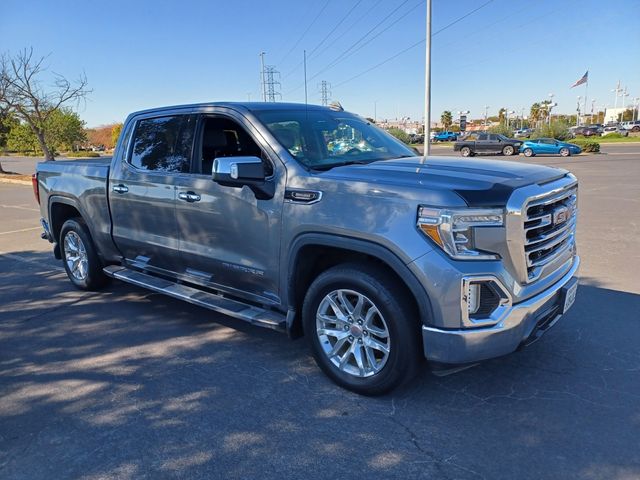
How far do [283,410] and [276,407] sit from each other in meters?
0.06

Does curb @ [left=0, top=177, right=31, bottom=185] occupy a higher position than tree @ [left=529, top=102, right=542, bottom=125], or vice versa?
tree @ [left=529, top=102, right=542, bottom=125]

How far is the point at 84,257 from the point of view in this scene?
5.98 m

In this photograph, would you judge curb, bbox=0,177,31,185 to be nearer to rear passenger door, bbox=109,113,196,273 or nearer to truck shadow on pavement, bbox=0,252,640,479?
rear passenger door, bbox=109,113,196,273

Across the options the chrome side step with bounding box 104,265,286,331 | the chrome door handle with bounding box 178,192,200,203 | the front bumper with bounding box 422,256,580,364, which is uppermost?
the chrome door handle with bounding box 178,192,200,203

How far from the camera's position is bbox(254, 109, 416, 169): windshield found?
3.93 metres

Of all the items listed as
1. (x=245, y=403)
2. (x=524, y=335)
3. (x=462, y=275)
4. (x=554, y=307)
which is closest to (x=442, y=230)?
(x=462, y=275)

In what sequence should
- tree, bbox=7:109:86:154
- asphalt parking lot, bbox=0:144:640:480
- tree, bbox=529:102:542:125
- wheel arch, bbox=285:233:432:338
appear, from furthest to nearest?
tree, bbox=529:102:542:125 < tree, bbox=7:109:86:154 < wheel arch, bbox=285:233:432:338 < asphalt parking lot, bbox=0:144:640:480

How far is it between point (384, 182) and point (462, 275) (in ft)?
2.46

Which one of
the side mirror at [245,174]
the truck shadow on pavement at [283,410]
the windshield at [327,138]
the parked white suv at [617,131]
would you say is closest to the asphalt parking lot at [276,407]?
the truck shadow on pavement at [283,410]

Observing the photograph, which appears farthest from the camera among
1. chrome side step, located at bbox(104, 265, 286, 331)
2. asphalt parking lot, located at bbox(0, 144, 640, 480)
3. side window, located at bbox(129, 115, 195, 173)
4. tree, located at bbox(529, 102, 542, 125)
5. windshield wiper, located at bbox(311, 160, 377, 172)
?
tree, located at bbox(529, 102, 542, 125)

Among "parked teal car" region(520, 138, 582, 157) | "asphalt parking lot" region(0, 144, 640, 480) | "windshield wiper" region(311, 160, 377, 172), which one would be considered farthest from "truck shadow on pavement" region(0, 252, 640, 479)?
"parked teal car" region(520, 138, 582, 157)

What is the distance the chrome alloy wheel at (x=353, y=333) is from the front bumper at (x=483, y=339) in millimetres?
339

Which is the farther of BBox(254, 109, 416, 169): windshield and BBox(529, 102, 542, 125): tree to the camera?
BBox(529, 102, 542, 125): tree

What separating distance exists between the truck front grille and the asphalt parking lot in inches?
35.6
